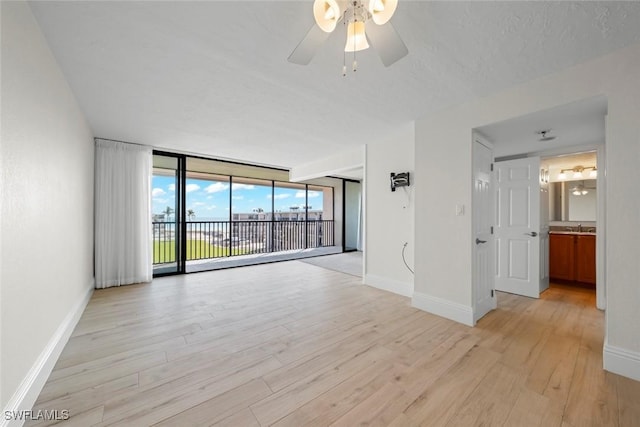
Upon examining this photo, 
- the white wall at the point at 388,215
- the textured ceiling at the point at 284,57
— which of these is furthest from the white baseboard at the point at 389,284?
the textured ceiling at the point at 284,57

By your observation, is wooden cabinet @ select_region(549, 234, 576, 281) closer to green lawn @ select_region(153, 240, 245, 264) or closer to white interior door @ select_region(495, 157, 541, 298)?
white interior door @ select_region(495, 157, 541, 298)

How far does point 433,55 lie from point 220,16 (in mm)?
1465

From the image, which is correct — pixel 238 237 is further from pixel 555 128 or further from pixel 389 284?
pixel 555 128

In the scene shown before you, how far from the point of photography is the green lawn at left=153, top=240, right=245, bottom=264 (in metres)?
4.59

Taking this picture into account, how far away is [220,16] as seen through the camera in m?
1.44

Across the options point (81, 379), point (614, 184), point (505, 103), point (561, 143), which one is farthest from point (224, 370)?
A: point (561, 143)

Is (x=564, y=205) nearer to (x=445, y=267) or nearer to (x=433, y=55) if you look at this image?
(x=445, y=267)

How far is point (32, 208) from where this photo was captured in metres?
1.50

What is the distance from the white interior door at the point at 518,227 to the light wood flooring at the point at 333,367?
19.5 inches

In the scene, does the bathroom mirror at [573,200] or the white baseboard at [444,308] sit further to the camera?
the bathroom mirror at [573,200]

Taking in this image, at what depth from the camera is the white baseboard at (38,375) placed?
124 cm

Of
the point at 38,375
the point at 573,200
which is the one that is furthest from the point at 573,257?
→ the point at 38,375

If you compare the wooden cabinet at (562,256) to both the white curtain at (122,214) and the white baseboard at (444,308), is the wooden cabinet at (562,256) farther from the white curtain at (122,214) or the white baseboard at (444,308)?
the white curtain at (122,214)

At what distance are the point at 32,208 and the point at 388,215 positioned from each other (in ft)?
11.8
